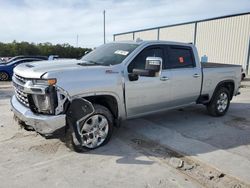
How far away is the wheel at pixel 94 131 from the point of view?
4.13 m

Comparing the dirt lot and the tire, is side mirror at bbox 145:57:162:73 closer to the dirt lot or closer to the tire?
the dirt lot

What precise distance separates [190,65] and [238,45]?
14.3 meters

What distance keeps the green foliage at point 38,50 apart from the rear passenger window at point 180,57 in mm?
37503

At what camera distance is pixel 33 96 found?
12.7 ft

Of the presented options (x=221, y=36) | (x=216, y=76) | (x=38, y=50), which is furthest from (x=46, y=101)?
(x=38, y=50)

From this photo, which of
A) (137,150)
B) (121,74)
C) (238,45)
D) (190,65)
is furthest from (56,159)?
(238,45)

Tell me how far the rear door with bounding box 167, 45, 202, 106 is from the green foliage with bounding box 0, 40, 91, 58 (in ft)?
123

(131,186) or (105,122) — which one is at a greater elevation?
(105,122)

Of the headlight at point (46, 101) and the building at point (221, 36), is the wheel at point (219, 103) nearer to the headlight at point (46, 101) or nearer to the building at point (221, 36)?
the headlight at point (46, 101)

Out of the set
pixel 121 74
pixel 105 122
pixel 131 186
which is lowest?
pixel 131 186

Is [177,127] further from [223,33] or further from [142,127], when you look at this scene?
[223,33]

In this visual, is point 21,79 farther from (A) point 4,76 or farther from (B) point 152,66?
(A) point 4,76

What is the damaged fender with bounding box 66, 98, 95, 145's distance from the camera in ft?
12.9

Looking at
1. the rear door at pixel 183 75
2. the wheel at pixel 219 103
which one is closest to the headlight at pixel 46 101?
the rear door at pixel 183 75
